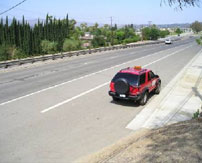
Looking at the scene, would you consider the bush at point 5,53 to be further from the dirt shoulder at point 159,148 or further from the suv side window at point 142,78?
the dirt shoulder at point 159,148

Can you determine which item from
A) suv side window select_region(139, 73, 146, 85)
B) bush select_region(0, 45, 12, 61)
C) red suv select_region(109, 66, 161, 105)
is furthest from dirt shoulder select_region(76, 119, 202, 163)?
bush select_region(0, 45, 12, 61)

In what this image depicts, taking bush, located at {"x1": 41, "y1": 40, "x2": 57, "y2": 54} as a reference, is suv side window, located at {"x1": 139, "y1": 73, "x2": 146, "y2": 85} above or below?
below

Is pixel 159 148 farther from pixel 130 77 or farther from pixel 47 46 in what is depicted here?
pixel 47 46

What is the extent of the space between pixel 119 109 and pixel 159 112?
1729mm

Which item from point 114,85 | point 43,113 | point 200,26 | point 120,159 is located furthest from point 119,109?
point 200,26

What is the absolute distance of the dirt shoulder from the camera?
5.36m

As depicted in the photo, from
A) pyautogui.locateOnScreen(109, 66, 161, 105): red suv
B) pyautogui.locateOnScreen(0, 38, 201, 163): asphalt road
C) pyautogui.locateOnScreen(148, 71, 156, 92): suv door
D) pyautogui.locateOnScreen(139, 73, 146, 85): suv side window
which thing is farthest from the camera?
pyautogui.locateOnScreen(148, 71, 156, 92): suv door

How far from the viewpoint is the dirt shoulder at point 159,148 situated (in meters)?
5.36

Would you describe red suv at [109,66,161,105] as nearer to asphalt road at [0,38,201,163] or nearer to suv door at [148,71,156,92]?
suv door at [148,71,156,92]

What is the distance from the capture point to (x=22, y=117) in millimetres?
9156

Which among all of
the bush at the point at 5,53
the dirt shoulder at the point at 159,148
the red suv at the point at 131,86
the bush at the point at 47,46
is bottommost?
the dirt shoulder at the point at 159,148

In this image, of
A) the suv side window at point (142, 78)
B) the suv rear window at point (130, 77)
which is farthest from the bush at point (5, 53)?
the suv side window at point (142, 78)

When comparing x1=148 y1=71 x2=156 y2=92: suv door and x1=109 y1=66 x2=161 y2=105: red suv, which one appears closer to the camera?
x1=109 y1=66 x2=161 y2=105: red suv

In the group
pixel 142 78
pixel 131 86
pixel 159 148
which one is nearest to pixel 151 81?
pixel 142 78
